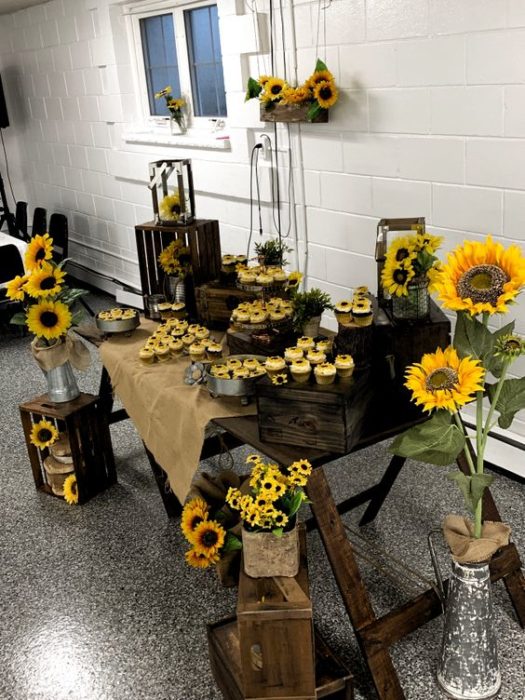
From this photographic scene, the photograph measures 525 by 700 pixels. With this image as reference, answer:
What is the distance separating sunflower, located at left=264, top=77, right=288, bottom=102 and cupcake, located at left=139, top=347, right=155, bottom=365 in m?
1.50

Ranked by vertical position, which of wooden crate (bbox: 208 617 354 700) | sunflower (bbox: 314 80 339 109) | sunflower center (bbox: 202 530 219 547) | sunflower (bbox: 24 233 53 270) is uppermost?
sunflower (bbox: 314 80 339 109)

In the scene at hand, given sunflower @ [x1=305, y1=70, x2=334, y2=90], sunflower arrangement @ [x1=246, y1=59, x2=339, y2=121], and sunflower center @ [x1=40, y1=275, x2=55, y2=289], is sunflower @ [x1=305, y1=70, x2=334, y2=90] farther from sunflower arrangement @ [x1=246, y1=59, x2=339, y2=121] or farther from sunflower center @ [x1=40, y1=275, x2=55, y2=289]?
sunflower center @ [x1=40, y1=275, x2=55, y2=289]

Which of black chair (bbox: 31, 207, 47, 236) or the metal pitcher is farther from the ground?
black chair (bbox: 31, 207, 47, 236)

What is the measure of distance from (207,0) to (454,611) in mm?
3560

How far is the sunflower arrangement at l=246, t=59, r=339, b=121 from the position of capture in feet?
10.1

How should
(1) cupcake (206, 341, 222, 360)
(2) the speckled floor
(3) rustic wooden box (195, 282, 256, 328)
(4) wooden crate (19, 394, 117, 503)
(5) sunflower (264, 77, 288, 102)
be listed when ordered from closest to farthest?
(2) the speckled floor
(1) cupcake (206, 341, 222, 360)
(3) rustic wooden box (195, 282, 256, 328)
(4) wooden crate (19, 394, 117, 503)
(5) sunflower (264, 77, 288, 102)

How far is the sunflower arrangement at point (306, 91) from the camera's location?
3.06 m

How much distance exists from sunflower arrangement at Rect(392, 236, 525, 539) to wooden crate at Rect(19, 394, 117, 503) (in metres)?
1.59

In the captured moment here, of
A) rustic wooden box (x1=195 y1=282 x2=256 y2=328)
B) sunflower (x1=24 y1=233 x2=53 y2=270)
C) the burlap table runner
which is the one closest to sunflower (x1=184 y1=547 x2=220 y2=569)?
the burlap table runner

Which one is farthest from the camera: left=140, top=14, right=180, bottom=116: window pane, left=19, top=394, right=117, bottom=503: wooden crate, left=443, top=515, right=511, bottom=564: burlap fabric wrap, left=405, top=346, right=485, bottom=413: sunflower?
left=140, top=14, right=180, bottom=116: window pane

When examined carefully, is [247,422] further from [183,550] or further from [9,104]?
[9,104]

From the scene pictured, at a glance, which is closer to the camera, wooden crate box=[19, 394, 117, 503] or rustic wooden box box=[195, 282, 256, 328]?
rustic wooden box box=[195, 282, 256, 328]

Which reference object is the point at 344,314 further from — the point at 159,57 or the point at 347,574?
the point at 159,57

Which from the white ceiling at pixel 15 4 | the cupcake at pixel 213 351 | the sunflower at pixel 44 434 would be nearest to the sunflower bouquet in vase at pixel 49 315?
the sunflower at pixel 44 434
